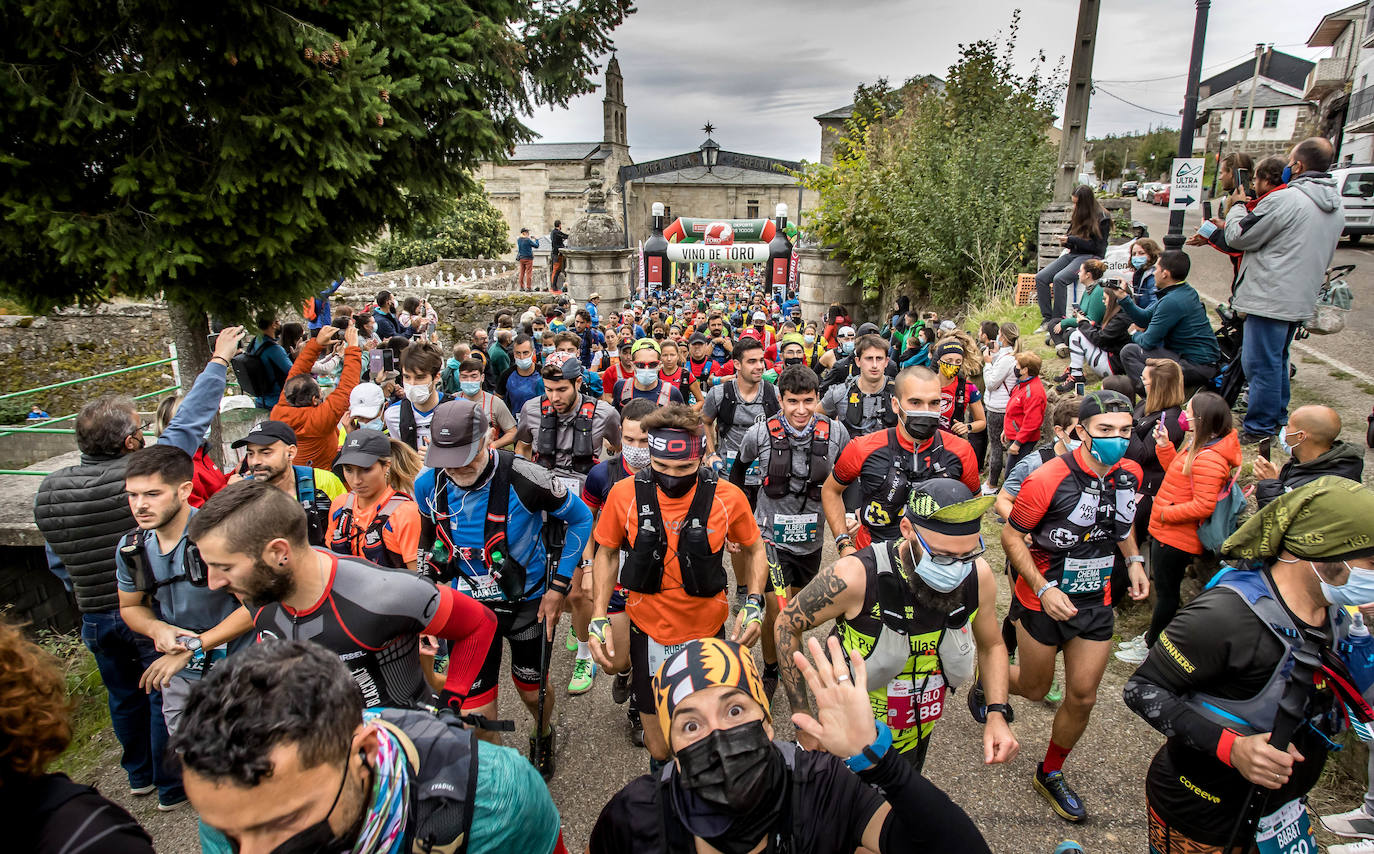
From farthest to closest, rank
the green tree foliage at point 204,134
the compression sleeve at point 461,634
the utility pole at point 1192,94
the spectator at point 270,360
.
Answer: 1. the utility pole at point 1192,94
2. the spectator at point 270,360
3. the green tree foliage at point 204,134
4. the compression sleeve at point 461,634

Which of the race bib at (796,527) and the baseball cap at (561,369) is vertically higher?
the baseball cap at (561,369)

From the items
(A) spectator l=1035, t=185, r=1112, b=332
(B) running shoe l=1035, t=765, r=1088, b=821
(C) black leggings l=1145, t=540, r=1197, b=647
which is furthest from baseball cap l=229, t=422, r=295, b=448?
(A) spectator l=1035, t=185, r=1112, b=332

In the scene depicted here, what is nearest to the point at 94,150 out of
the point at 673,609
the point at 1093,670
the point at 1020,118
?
the point at 673,609

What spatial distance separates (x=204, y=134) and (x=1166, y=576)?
7.29 meters

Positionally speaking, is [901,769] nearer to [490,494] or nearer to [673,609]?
[673,609]

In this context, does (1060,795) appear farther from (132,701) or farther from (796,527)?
(132,701)

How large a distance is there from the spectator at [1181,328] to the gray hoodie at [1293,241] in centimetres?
49

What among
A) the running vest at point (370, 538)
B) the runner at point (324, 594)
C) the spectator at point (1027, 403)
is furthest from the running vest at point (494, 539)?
the spectator at point (1027, 403)

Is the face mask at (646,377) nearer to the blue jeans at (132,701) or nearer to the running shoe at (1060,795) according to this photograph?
the blue jeans at (132,701)

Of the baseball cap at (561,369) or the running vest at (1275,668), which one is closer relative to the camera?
the running vest at (1275,668)

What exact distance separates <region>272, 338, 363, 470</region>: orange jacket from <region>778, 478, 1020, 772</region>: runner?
14.7 ft

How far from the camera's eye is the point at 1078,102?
43.4ft

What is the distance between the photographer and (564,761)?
429cm

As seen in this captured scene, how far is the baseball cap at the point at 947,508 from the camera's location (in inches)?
104
